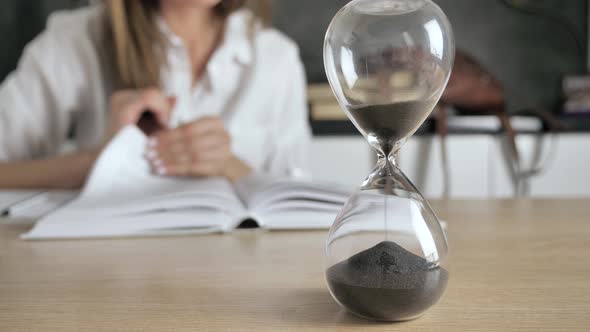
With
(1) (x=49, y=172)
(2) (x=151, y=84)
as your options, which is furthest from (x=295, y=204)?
(2) (x=151, y=84)

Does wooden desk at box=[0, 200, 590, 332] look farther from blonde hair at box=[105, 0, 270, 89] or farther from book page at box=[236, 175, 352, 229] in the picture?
blonde hair at box=[105, 0, 270, 89]

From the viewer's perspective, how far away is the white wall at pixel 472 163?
226 cm

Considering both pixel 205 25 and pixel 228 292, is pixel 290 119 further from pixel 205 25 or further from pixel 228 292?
pixel 228 292

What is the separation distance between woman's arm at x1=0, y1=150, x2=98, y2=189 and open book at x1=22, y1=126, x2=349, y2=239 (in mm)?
383

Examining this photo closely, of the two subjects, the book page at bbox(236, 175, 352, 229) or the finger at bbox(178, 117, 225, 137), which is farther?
the finger at bbox(178, 117, 225, 137)

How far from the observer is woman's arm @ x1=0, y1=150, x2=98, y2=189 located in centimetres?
125

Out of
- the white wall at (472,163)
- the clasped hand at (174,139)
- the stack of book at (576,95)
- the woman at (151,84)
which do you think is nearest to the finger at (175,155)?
the clasped hand at (174,139)

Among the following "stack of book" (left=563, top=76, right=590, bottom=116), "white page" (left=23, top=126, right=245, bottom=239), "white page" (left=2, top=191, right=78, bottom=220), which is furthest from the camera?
"stack of book" (left=563, top=76, right=590, bottom=116)

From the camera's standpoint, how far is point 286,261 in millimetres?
626

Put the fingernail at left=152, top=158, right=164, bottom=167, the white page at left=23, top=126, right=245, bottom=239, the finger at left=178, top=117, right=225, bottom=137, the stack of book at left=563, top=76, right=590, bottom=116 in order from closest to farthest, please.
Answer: the white page at left=23, top=126, right=245, bottom=239 → the fingernail at left=152, top=158, right=164, bottom=167 → the finger at left=178, top=117, right=225, bottom=137 → the stack of book at left=563, top=76, right=590, bottom=116

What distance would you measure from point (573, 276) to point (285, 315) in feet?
0.86

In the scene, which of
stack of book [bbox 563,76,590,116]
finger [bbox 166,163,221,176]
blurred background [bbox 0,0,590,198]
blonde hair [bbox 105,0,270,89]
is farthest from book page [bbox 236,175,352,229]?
stack of book [bbox 563,76,590,116]

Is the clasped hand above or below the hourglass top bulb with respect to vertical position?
below

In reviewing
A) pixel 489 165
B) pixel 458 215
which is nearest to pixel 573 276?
pixel 458 215
